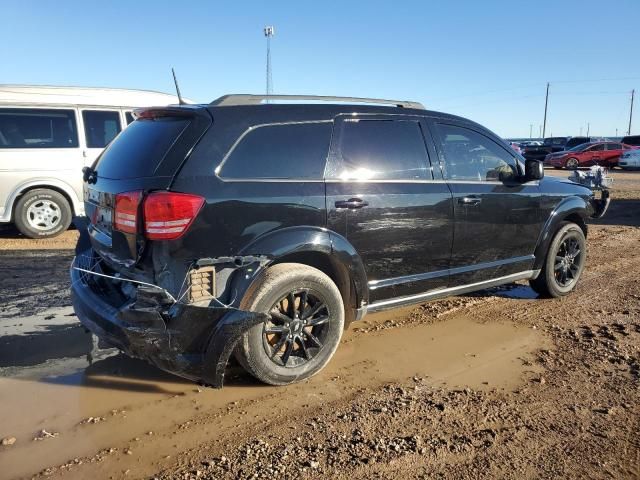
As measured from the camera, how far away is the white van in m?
7.85

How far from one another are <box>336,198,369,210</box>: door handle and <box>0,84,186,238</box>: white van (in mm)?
6078

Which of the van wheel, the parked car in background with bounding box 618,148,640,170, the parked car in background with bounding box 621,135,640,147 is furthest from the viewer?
the parked car in background with bounding box 621,135,640,147

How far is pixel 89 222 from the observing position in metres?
3.94

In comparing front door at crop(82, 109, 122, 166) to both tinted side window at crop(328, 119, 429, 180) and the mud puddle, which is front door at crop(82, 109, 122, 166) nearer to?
the mud puddle

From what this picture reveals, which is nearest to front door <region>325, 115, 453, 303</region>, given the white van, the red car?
the white van

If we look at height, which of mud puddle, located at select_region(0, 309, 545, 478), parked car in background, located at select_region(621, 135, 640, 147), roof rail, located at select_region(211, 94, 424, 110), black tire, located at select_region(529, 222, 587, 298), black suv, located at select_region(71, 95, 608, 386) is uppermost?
roof rail, located at select_region(211, 94, 424, 110)

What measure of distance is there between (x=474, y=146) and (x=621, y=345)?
203 cm

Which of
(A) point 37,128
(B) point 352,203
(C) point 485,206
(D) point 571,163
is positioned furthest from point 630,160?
(B) point 352,203

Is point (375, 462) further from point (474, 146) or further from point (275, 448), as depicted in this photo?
point (474, 146)

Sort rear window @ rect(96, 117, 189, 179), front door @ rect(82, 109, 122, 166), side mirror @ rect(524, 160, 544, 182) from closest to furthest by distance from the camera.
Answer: rear window @ rect(96, 117, 189, 179), side mirror @ rect(524, 160, 544, 182), front door @ rect(82, 109, 122, 166)

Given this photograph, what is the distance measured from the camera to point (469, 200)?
4.38m

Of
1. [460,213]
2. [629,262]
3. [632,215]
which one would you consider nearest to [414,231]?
[460,213]

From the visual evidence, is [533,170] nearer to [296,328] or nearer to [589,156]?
[296,328]

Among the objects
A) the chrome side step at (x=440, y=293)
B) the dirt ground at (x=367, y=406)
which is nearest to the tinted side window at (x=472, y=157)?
the chrome side step at (x=440, y=293)
